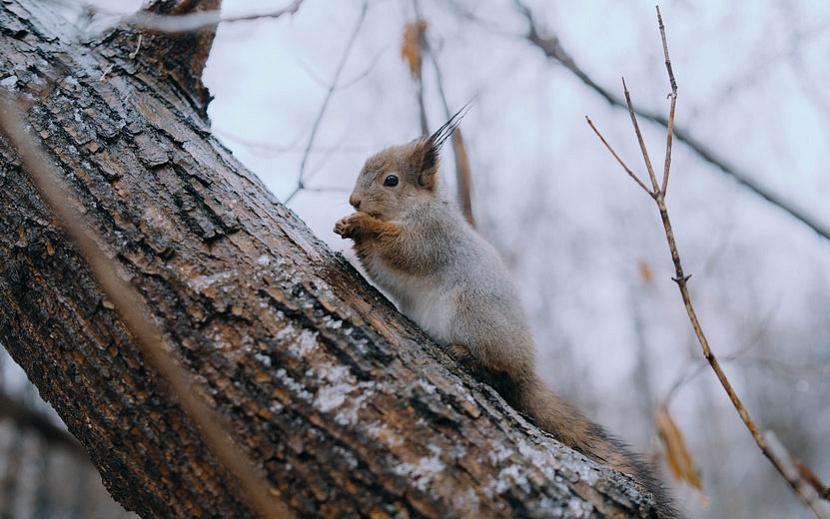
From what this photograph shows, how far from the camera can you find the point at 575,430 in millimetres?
2305

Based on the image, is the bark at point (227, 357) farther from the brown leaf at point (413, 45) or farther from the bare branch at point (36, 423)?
the bare branch at point (36, 423)

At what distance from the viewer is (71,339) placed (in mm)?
1580

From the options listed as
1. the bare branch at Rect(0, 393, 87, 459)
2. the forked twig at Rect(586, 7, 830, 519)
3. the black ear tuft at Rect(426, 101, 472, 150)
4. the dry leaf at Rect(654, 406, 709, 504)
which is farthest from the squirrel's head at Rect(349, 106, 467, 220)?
the bare branch at Rect(0, 393, 87, 459)

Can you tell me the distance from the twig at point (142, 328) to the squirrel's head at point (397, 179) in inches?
54.5

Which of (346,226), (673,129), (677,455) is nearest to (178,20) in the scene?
(346,226)

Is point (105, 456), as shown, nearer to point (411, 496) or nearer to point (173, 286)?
point (173, 286)

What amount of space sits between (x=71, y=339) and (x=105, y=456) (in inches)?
12.1

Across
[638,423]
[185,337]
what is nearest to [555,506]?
[185,337]

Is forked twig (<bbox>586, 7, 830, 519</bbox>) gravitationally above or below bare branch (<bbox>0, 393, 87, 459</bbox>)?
above

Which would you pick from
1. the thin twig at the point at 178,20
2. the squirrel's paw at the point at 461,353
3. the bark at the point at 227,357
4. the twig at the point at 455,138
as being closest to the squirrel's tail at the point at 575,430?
the squirrel's paw at the point at 461,353

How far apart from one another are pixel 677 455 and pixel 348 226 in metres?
2.19

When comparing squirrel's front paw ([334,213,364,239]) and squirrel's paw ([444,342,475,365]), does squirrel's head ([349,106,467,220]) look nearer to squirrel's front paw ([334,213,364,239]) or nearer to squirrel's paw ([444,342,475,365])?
squirrel's front paw ([334,213,364,239])

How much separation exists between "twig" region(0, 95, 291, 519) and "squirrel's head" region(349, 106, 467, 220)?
1.38 m

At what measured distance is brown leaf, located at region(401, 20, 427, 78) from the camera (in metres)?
3.69
